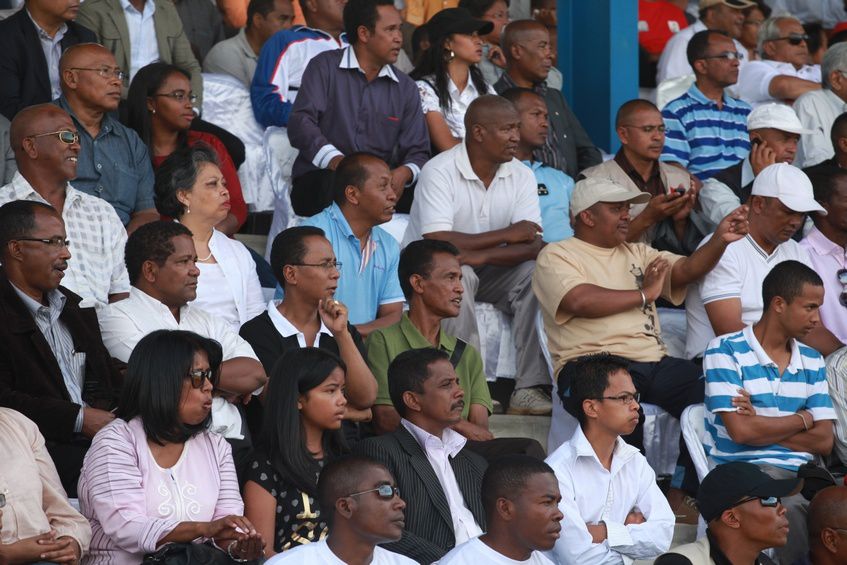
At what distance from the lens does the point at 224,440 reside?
5.22 m

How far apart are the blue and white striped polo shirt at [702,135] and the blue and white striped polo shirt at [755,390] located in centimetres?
257

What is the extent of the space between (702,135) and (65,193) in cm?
424

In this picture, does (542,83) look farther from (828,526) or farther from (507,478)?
(507,478)

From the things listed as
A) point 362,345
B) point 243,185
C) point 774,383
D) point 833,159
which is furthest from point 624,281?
point 243,185

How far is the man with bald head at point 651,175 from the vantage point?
7949mm

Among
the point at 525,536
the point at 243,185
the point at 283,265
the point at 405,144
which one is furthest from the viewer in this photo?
the point at 243,185

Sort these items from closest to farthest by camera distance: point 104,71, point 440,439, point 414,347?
point 440,439 → point 414,347 → point 104,71

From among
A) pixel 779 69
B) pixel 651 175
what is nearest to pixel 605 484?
pixel 651 175

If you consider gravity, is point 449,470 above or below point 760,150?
below

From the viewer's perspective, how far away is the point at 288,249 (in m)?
6.27

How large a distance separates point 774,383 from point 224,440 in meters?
2.62

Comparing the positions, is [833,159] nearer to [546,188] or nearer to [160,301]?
[546,188]

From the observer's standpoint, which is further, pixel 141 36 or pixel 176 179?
A: pixel 141 36

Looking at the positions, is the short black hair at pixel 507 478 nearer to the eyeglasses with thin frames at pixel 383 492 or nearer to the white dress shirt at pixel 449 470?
the white dress shirt at pixel 449 470
